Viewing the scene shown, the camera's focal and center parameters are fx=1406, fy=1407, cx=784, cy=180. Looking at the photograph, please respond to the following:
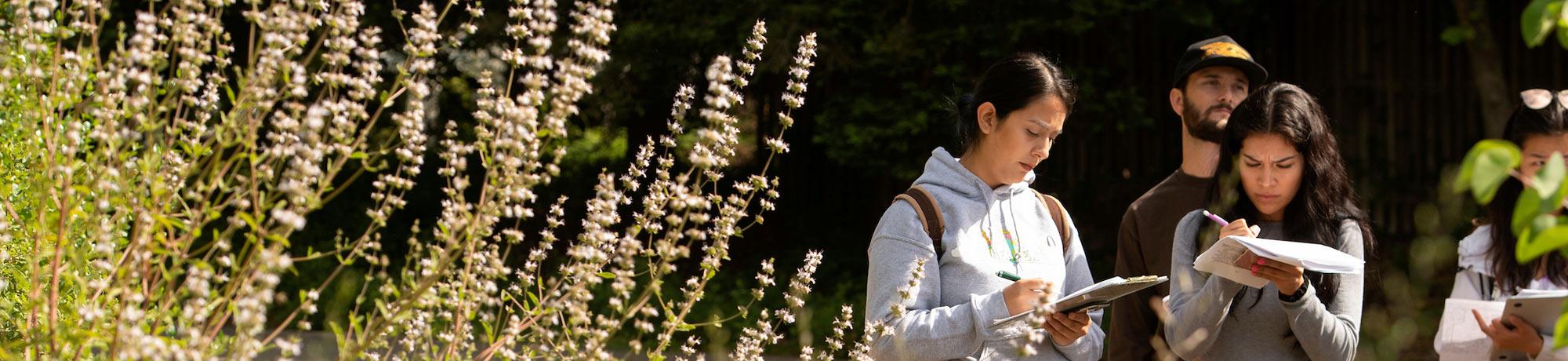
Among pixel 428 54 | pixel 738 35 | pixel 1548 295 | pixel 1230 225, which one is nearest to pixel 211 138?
pixel 428 54

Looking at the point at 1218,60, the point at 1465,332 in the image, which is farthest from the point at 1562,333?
the point at 1218,60

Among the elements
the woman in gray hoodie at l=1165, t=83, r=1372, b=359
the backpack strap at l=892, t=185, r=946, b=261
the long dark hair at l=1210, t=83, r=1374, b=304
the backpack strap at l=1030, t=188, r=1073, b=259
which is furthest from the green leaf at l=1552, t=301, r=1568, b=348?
the backpack strap at l=1030, t=188, r=1073, b=259

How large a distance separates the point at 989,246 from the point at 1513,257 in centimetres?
154

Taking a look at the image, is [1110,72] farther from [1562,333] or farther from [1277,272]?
[1562,333]

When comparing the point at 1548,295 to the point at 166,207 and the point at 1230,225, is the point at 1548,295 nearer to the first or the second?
the point at 1230,225

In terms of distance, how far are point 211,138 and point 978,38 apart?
29.6ft

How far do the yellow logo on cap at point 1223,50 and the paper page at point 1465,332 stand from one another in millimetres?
1063

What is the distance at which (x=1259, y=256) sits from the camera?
299 centimetres

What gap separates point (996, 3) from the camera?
1074 cm

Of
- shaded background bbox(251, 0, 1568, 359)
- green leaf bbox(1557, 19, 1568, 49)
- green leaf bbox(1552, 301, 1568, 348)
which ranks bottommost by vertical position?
shaded background bbox(251, 0, 1568, 359)

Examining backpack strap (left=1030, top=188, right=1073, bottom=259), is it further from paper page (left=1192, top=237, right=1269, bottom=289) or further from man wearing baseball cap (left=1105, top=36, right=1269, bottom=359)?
paper page (left=1192, top=237, right=1269, bottom=289)

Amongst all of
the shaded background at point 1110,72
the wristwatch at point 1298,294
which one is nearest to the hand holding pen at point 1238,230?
the wristwatch at point 1298,294

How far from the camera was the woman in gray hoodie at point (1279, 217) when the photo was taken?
3.37 metres

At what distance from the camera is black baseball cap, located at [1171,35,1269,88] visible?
424 cm
